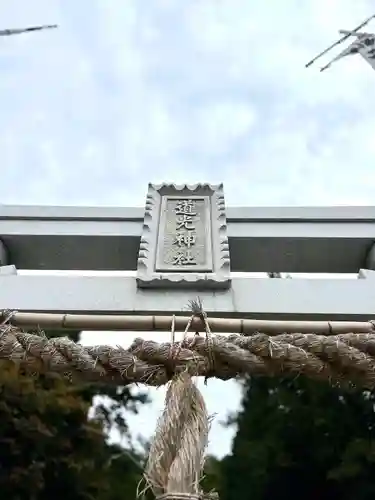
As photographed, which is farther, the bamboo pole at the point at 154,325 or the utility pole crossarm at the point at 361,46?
the utility pole crossarm at the point at 361,46

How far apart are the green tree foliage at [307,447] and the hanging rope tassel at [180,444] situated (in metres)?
3.51

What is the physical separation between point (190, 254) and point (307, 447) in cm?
365

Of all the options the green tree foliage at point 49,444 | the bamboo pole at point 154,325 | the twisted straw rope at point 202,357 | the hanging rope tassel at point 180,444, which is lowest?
the hanging rope tassel at point 180,444

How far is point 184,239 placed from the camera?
1294 mm

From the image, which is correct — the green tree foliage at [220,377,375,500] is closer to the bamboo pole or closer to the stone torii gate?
the stone torii gate

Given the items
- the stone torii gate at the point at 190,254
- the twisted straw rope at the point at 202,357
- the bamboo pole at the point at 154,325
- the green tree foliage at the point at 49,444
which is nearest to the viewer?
the twisted straw rope at the point at 202,357

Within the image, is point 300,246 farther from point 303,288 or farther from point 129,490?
point 129,490

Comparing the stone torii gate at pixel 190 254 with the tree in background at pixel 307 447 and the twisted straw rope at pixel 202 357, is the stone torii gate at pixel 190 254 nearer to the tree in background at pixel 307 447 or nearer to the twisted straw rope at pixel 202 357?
the twisted straw rope at pixel 202 357

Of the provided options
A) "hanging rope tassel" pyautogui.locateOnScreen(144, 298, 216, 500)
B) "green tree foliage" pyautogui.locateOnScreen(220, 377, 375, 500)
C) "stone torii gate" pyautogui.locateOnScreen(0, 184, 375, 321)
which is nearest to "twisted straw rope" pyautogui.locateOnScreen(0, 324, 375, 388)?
"hanging rope tassel" pyautogui.locateOnScreen(144, 298, 216, 500)

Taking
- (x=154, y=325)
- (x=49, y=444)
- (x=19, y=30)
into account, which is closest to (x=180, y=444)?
(x=154, y=325)

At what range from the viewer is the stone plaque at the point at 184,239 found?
1.14 metres

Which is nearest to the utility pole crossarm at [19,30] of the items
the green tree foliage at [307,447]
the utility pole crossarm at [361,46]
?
the utility pole crossarm at [361,46]

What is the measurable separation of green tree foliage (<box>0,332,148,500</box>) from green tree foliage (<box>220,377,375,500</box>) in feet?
3.82

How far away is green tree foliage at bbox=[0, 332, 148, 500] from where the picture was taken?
3.48 meters
